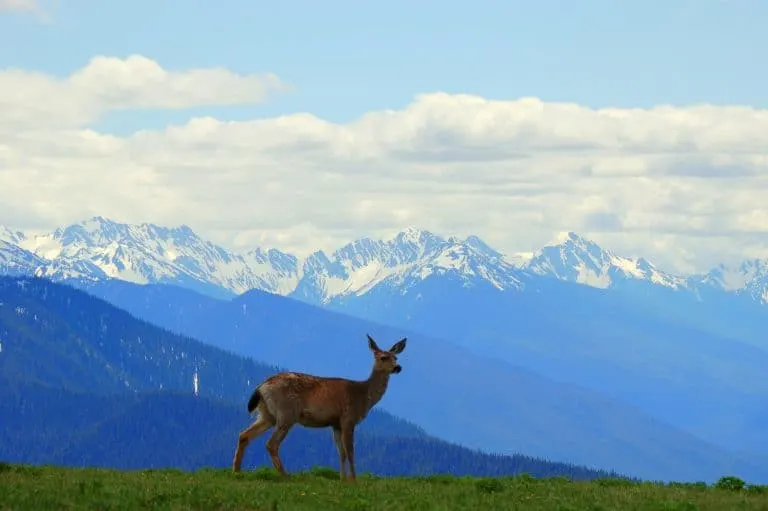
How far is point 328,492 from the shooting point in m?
32.9

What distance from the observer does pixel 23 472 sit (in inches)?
1406

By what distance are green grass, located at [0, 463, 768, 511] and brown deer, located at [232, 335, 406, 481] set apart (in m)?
1.00

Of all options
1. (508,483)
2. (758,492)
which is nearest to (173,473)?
(508,483)

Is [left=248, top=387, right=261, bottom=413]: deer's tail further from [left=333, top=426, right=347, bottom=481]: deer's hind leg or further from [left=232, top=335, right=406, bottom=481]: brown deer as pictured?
[left=333, top=426, right=347, bottom=481]: deer's hind leg

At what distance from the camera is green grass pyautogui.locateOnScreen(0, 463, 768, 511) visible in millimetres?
28891

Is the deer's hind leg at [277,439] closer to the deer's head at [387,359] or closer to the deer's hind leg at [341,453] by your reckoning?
the deer's hind leg at [341,453]

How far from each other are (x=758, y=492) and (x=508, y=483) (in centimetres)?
672

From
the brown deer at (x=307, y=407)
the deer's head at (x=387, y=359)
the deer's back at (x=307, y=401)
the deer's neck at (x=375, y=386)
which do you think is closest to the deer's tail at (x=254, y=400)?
the brown deer at (x=307, y=407)

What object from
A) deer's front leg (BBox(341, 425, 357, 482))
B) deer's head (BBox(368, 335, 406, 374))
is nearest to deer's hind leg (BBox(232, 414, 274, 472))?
deer's front leg (BBox(341, 425, 357, 482))

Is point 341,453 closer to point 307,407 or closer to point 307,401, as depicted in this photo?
point 307,407

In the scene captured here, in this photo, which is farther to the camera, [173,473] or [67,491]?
[173,473]

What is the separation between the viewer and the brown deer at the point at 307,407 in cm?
3778

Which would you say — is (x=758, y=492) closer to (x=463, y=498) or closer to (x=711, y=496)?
(x=711, y=496)

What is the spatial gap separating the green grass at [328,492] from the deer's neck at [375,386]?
2207mm
